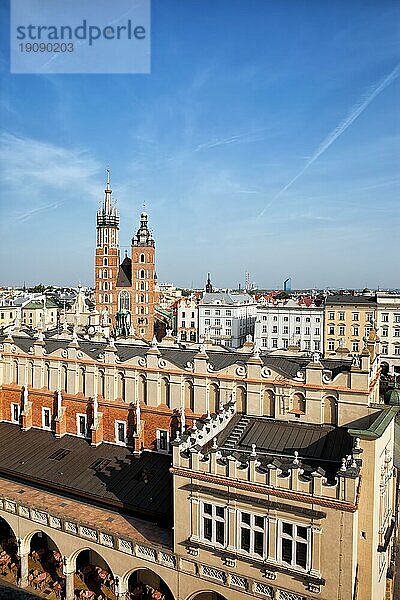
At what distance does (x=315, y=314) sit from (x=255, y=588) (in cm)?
5673

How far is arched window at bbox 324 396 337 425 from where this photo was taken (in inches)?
781

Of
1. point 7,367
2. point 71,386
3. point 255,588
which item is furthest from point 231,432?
point 7,367

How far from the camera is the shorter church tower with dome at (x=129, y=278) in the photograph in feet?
253

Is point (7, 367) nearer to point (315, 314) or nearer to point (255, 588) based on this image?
point (255, 588)

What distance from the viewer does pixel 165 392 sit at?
934 inches

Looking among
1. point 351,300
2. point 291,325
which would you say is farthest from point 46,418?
point 351,300

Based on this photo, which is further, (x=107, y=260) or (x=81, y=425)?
(x=107, y=260)

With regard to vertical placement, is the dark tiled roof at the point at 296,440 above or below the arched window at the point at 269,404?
below

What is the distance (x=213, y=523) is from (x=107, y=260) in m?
66.8

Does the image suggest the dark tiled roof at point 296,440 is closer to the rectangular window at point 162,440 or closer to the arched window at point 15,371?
the rectangular window at point 162,440

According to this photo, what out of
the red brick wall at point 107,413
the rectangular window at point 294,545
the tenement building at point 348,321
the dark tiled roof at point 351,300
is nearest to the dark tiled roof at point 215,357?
the red brick wall at point 107,413

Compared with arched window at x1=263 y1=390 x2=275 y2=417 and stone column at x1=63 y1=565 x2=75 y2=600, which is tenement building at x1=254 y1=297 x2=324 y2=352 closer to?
arched window at x1=263 y1=390 x2=275 y2=417

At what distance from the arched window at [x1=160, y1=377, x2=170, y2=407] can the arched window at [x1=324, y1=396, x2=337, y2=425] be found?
781 cm

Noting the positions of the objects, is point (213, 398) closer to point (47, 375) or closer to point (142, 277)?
point (47, 375)
